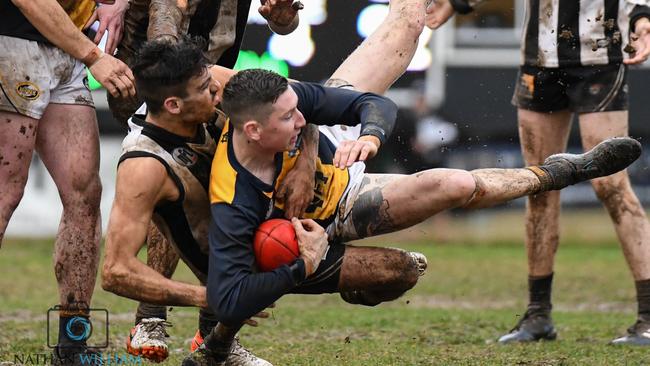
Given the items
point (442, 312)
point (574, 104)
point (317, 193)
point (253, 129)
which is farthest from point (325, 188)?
point (442, 312)

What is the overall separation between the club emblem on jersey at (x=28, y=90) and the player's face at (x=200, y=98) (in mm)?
858

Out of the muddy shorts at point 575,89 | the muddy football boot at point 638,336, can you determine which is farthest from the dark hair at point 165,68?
the muddy football boot at point 638,336

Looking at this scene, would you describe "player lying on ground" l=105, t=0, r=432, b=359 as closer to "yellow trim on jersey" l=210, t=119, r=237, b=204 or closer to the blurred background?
"yellow trim on jersey" l=210, t=119, r=237, b=204

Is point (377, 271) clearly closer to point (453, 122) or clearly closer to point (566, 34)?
point (566, 34)

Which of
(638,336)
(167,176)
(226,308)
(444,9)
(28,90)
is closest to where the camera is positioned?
(226,308)

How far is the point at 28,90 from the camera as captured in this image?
5957 millimetres

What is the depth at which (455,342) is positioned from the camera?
739cm

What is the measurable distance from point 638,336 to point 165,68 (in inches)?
136

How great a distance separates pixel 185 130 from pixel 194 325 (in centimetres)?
308

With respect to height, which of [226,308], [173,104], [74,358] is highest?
[173,104]

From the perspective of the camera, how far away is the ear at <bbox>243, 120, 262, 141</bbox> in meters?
5.51

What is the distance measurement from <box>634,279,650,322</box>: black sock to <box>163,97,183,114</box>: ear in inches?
132

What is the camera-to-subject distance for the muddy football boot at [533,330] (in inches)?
292

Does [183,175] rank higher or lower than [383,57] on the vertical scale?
lower
